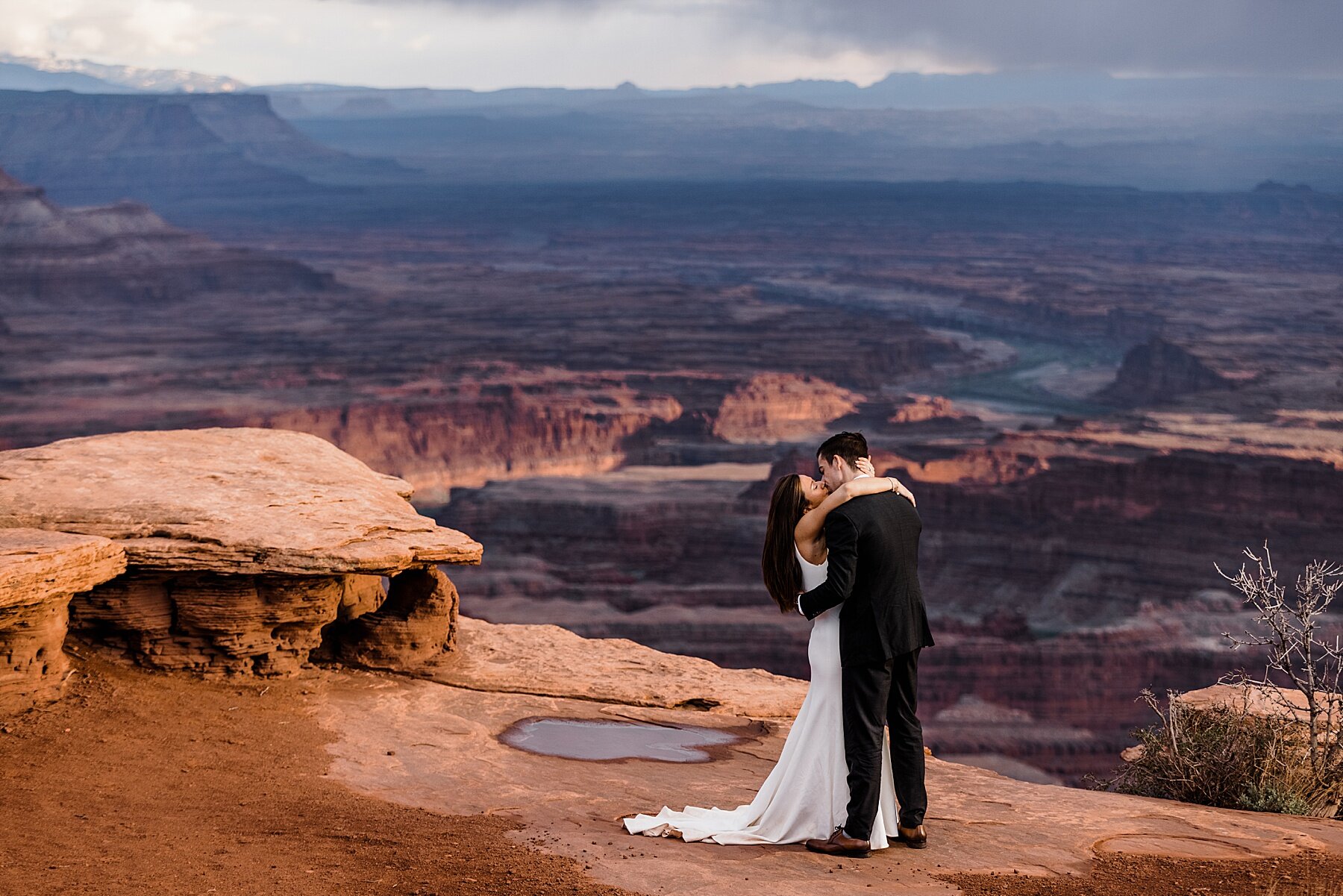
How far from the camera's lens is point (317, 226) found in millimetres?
181375

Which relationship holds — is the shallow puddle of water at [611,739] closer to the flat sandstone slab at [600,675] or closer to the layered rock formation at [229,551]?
the flat sandstone slab at [600,675]

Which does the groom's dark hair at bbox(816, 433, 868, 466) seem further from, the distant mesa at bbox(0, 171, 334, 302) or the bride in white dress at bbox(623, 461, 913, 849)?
the distant mesa at bbox(0, 171, 334, 302)

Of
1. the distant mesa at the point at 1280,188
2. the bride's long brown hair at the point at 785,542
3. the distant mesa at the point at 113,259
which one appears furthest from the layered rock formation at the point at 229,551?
the distant mesa at the point at 1280,188

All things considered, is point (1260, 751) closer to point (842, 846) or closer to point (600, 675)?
point (842, 846)

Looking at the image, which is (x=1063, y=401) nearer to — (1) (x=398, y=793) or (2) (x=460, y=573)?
(2) (x=460, y=573)

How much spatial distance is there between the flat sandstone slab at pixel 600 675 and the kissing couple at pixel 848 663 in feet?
12.4

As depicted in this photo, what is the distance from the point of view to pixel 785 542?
7.04m

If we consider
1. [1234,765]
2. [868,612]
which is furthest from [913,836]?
[1234,765]

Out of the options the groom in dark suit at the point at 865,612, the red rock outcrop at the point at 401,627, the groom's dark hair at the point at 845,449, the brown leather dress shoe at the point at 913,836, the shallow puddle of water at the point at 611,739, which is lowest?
the shallow puddle of water at the point at 611,739

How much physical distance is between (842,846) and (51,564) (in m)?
4.92

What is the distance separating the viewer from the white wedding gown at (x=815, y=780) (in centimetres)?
698

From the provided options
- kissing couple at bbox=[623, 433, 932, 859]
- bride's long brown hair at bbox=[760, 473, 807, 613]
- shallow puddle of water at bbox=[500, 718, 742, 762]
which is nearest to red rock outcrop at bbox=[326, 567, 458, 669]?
shallow puddle of water at bbox=[500, 718, 742, 762]

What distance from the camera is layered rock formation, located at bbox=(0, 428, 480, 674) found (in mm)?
9828

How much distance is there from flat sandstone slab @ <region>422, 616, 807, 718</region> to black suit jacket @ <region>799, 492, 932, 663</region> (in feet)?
13.6
